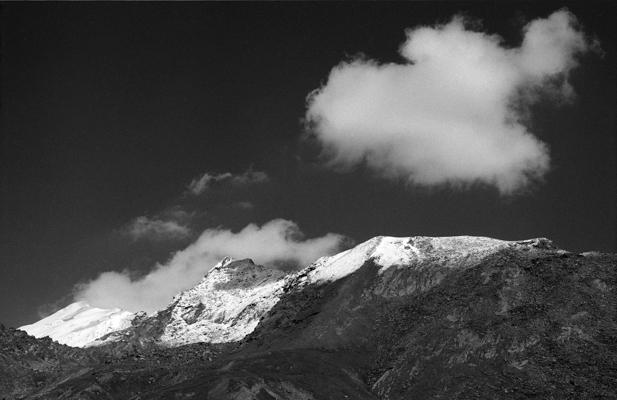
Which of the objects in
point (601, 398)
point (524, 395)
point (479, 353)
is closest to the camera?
point (601, 398)

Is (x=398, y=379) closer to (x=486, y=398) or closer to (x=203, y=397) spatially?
(x=486, y=398)

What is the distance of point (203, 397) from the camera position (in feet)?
Result: 571

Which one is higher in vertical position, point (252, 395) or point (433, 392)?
point (252, 395)

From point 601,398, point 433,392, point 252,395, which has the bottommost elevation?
point 601,398

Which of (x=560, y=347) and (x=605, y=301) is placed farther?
(x=605, y=301)

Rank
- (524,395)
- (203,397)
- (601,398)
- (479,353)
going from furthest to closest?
(479,353), (203,397), (524,395), (601,398)

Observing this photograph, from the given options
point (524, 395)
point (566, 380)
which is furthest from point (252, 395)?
point (566, 380)

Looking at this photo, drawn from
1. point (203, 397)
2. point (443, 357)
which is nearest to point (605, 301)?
point (443, 357)

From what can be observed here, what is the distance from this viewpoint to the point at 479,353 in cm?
18712

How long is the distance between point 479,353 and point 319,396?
53712 millimetres

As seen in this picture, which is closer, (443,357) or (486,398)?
(486,398)

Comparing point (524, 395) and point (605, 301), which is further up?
point (605, 301)

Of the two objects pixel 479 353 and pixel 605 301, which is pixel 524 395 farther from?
pixel 605 301

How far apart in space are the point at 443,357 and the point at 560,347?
36.3 m
